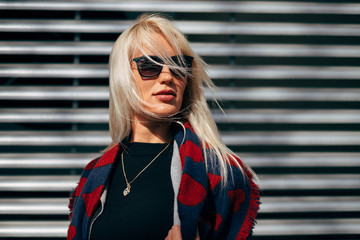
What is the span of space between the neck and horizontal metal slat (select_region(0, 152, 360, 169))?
0.96 m

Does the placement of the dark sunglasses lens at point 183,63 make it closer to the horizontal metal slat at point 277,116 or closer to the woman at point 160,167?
the woman at point 160,167

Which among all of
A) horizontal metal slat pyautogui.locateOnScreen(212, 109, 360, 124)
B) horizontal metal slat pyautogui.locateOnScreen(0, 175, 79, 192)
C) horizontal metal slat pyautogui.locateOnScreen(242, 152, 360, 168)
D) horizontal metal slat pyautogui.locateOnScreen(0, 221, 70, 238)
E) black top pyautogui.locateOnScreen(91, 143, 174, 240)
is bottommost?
horizontal metal slat pyautogui.locateOnScreen(0, 221, 70, 238)

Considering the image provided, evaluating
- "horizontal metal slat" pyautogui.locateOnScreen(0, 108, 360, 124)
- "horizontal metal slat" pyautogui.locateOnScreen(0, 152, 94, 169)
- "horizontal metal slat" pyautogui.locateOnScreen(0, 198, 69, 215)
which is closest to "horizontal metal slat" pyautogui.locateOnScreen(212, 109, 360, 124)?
"horizontal metal slat" pyautogui.locateOnScreen(0, 108, 360, 124)

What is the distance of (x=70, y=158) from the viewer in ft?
A: 8.34

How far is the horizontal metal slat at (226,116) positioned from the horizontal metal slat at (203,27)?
730 mm

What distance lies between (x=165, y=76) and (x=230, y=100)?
116 centimetres

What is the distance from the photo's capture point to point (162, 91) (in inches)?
61.6

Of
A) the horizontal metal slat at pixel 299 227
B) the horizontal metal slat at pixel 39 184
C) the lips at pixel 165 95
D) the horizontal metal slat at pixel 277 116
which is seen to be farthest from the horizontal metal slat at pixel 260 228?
the lips at pixel 165 95

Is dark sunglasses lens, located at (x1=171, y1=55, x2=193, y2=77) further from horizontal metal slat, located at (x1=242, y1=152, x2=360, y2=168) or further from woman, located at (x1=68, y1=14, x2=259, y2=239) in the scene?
horizontal metal slat, located at (x1=242, y1=152, x2=360, y2=168)

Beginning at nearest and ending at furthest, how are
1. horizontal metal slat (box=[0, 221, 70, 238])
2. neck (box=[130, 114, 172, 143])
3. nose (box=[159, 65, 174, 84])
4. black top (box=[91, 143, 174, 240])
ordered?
black top (box=[91, 143, 174, 240]) → nose (box=[159, 65, 174, 84]) → neck (box=[130, 114, 172, 143]) → horizontal metal slat (box=[0, 221, 70, 238])

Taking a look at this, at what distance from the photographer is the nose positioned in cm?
156

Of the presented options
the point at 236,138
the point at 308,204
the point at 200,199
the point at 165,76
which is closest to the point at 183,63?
the point at 165,76

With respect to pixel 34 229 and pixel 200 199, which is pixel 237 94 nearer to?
pixel 200 199

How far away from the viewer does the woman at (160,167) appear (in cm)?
149
